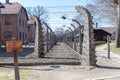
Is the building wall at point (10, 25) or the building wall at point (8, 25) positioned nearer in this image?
the building wall at point (10, 25)

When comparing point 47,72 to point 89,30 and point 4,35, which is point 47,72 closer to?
point 89,30

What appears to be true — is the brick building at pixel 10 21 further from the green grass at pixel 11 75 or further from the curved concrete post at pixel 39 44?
the green grass at pixel 11 75

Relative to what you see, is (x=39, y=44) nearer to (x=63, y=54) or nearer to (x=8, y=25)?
(x=63, y=54)

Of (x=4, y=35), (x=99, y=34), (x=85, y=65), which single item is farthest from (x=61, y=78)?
(x=99, y=34)

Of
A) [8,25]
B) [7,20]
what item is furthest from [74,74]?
[7,20]

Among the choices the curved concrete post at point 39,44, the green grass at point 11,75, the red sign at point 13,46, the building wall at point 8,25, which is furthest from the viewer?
the building wall at point 8,25

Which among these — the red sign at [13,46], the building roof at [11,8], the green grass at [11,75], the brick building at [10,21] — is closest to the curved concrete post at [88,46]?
the green grass at [11,75]

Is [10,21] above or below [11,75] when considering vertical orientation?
above

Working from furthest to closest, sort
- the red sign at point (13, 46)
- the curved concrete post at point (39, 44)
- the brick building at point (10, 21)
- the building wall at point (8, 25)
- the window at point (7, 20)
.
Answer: the window at point (7, 20), the building wall at point (8, 25), the brick building at point (10, 21), the curved concrete post at point (39, 44), the red sign at point (13, 46)

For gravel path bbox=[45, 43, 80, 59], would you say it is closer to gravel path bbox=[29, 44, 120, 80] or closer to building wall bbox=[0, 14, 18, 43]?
gravel path bbox=[29, 44, 120, 80]

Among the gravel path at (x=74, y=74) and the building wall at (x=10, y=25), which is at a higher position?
the building wall at (x=10, y=25)

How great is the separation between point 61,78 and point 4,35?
49959 millimetres

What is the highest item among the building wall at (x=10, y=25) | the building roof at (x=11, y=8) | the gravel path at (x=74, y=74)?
the building roof at (x=11, y=8)

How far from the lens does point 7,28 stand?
61.7 m
